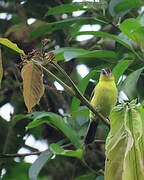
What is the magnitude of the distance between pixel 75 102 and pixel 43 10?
147 cm

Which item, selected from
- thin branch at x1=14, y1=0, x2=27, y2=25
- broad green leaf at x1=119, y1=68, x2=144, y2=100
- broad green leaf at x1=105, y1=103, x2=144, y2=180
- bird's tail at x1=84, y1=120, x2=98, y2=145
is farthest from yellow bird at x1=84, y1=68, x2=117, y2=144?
broad green leaf at x1=105, y1=103, x2=144, y2=180

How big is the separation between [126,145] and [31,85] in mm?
390

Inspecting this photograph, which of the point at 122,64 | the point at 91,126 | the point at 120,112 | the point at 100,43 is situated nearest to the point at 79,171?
the point at 91,126

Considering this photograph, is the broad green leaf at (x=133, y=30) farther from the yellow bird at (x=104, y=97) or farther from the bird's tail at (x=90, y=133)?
the bird's tail at (x=90, y=133)

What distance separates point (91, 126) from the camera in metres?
3.05

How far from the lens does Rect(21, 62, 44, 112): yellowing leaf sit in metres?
1.39

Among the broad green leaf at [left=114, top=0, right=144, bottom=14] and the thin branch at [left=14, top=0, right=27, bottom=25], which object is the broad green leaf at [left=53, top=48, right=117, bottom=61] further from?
the thin branch at [left=14, top=0, right=27, bottom=25]

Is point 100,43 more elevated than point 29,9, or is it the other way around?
point 29,9

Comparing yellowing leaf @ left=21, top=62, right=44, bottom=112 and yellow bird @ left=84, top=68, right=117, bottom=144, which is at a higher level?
yellow bird @ left=84, top=68, right=117, bottom=144

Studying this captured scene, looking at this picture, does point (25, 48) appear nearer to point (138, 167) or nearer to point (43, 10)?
point (43, 10)

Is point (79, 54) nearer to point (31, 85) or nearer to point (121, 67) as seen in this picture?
point (121, 67)

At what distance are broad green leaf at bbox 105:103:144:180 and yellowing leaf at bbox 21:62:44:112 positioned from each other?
28 centimetres

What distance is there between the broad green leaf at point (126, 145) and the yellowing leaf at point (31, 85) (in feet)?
0.92

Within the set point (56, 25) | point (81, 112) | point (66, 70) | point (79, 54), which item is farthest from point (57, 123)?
point (56, 25)
